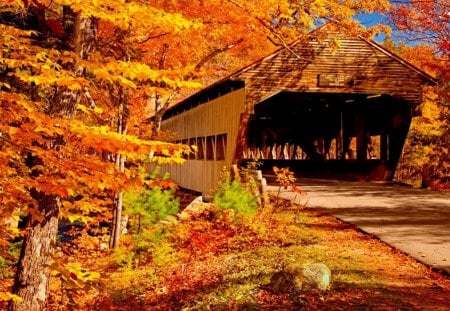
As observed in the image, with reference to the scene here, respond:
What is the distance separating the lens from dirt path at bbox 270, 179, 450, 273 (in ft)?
27.9

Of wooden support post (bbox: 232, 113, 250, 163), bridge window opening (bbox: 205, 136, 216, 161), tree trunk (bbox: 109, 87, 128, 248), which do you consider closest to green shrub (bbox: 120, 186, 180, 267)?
tree trunk (bbox: 109, 87, 128, 248)

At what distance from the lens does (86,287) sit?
558 centimetres

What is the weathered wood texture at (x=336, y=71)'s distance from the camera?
59.9 feet

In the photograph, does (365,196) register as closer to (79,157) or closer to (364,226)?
(364,226)

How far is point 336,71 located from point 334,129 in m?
10.6

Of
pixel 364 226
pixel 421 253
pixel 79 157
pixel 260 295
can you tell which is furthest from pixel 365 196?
pixel 79 157

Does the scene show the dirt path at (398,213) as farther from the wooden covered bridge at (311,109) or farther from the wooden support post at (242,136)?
the wooden covered bridge at (311,109)

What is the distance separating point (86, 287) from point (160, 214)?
7588mm

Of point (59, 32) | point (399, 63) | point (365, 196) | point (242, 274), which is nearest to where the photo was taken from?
point (242, 274)

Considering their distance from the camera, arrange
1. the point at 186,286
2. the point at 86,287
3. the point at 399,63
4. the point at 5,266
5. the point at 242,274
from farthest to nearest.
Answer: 1. the point at 399,63
2. the point at 5,266
3. the point at 186,286
4. the point at 242,274
5. the point at 86,287

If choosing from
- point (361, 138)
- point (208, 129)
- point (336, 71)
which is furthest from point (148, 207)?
point (361, 138)

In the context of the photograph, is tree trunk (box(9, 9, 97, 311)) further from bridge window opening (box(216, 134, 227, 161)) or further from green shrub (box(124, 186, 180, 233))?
bridge window opening (box(216, 134, 227, 161))

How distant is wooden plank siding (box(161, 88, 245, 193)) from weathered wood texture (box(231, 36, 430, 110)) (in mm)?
937

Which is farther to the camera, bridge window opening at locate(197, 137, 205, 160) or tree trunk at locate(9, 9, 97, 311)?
bridge window opening at locate(197, 137, 205, 160)
